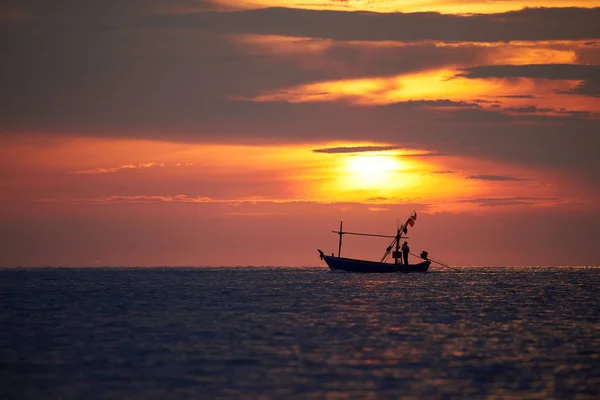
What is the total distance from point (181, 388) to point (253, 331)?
2545 centimetres

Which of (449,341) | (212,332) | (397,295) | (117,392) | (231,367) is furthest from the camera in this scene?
(397,295)

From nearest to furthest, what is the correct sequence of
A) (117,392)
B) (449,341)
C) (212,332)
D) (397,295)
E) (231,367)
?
(117,392)
(231,367)
(449,341)
(212,332)
(397,295)

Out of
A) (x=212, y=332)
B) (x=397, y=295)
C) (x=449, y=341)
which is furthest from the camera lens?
(x=397, y=295)

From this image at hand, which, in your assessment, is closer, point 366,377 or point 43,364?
point 366,377

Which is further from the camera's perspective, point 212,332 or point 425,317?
point 425,317

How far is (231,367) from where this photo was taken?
158ft

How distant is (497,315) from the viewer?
85.1 m

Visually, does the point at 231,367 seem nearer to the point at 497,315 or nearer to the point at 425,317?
the point at 425,317

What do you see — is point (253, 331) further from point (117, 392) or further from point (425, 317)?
point (117, 392)

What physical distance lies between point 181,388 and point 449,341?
24.5m

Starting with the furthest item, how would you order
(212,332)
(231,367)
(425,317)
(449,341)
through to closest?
1. (425,317)
2. (212,332)
3. (449,341)
4. (231,367)

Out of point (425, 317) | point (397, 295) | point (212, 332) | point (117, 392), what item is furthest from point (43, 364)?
point (397, 295)

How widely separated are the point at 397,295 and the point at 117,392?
86.6 meters

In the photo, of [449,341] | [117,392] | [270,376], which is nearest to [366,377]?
[270,376]
